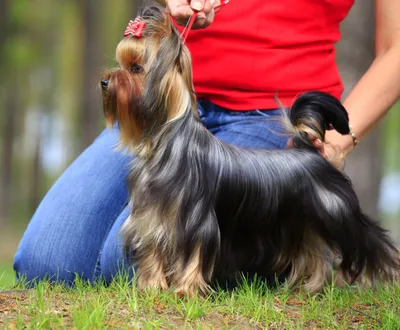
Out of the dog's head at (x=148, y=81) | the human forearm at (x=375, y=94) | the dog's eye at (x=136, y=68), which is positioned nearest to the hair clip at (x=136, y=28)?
the dog's head at (x=148, y=81)

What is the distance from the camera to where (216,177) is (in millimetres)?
3461

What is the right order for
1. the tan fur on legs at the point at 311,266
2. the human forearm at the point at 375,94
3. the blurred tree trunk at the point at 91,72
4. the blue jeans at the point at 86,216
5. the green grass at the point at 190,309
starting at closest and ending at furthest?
the green grass at the point at 190,309 < the tan fur on legs at the point at 311,266 < the human forearm at the point at 375,94 < the blue jeans at the point at 86,216 < the blurred tree trunk at the point at 91,72

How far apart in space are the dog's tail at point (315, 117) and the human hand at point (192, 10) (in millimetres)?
603

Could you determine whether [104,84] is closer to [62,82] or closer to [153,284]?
[153,284]

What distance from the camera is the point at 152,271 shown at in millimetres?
3500

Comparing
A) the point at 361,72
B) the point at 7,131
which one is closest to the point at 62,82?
the point at 7,131

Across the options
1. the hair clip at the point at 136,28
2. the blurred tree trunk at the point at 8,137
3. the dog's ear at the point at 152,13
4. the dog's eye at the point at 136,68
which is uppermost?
the dog's ear at the point at 152,13

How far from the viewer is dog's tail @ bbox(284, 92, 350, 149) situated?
147 inches

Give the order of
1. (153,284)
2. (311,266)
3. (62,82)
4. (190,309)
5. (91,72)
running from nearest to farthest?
1. (190,309)
2. (153,284)
3. (311,266)
4. (91,72)
5. (62,82)

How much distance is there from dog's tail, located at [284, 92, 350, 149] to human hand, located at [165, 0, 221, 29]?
603mm

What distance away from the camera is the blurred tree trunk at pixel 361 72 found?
7.05 m

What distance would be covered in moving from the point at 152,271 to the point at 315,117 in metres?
1.10

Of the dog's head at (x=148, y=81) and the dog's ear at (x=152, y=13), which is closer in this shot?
the dog's head at (x=148, y=81)

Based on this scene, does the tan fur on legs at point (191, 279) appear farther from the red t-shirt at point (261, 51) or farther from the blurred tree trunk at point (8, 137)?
the blurred tree trunk at point (8, 137)
